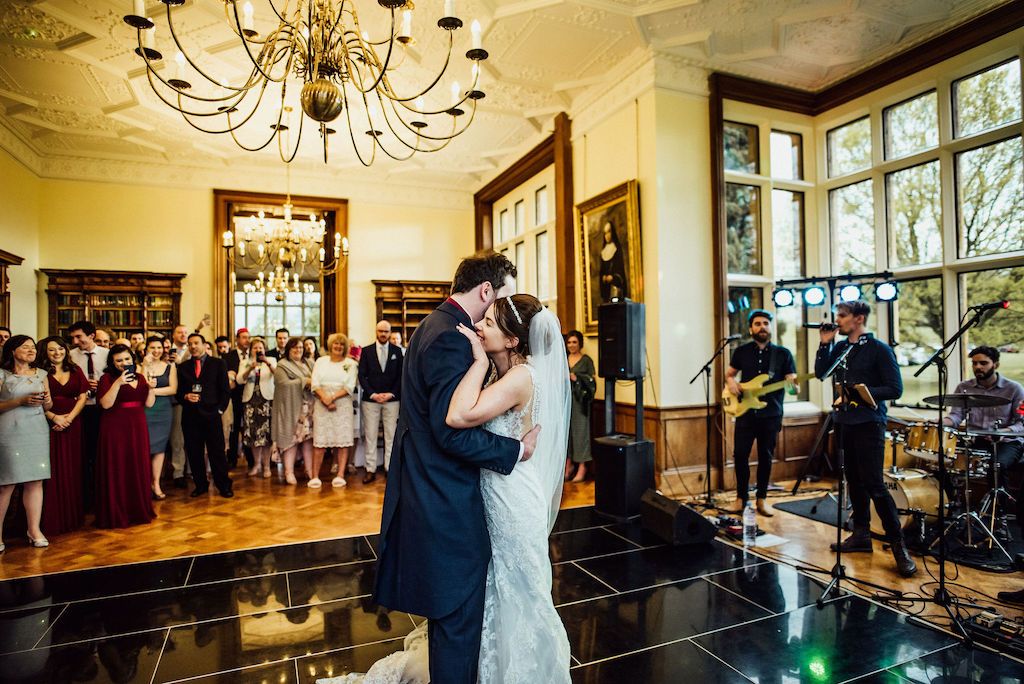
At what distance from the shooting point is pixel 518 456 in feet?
6.39

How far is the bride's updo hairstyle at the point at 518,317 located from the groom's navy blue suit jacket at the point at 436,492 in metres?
0.15

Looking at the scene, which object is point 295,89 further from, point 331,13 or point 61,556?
point 61,556

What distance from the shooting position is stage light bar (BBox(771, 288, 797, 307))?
6.06 meters

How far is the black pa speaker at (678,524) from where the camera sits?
13.1ft

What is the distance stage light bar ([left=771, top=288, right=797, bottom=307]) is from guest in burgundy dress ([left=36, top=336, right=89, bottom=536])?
651cm

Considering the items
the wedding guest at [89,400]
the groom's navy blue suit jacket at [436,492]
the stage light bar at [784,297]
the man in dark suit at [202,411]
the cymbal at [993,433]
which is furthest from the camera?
the stage light bar at [784,297]

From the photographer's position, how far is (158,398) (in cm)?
554

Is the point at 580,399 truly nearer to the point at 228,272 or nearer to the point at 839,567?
the point at 839,567

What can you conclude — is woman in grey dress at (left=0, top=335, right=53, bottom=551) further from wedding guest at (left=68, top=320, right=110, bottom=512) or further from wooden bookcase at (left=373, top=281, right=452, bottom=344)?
wooden bookcase at (left=373, top=281, right=452, bottom=344)

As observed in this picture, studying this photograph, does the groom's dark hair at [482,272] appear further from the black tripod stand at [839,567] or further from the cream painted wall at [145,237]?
the cream painted wall at [145,237]

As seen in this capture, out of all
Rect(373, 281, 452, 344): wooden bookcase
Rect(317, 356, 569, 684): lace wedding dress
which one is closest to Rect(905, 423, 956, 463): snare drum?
Rect(317, 356, 569, 684): lace wedding dress

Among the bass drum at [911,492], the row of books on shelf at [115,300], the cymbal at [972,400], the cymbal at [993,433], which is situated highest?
the row of books on shelf at [115,300]

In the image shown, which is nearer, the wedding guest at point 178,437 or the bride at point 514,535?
the bride at point 514,535

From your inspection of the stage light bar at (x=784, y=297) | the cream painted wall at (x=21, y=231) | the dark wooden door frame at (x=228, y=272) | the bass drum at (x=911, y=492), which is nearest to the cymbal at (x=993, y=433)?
the bass drum at (x=911, y=492)
